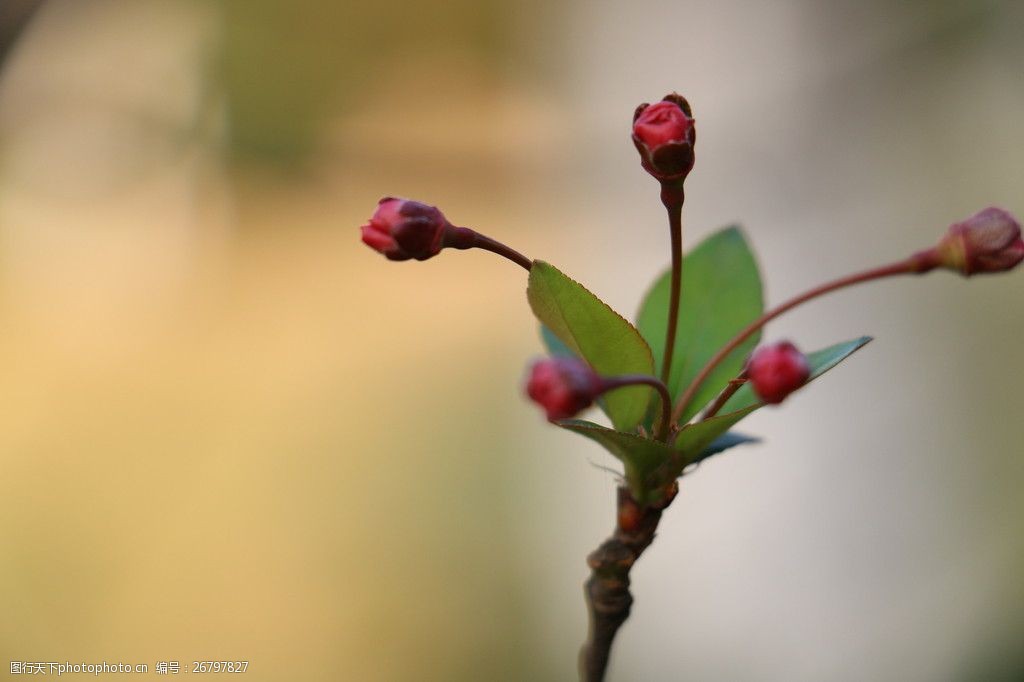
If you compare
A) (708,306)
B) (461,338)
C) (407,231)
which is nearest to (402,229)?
(407,231)

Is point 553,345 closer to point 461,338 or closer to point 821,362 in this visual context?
point 821,362

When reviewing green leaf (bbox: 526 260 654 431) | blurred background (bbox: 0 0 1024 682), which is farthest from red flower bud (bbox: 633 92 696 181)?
blurred background (bbox: 0 0 1024 682)

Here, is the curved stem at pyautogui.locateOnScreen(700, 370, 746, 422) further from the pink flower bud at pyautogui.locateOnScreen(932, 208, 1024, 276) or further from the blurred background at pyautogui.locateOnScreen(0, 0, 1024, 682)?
the blurred background at pyautogui.locateOnScreen(0, 0, 1024, 682)

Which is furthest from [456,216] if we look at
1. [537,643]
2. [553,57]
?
[537,643]

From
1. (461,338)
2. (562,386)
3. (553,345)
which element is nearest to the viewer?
(562,386)

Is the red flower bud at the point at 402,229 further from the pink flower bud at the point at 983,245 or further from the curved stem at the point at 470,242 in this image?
the pink flower bud at the point at 983,245
